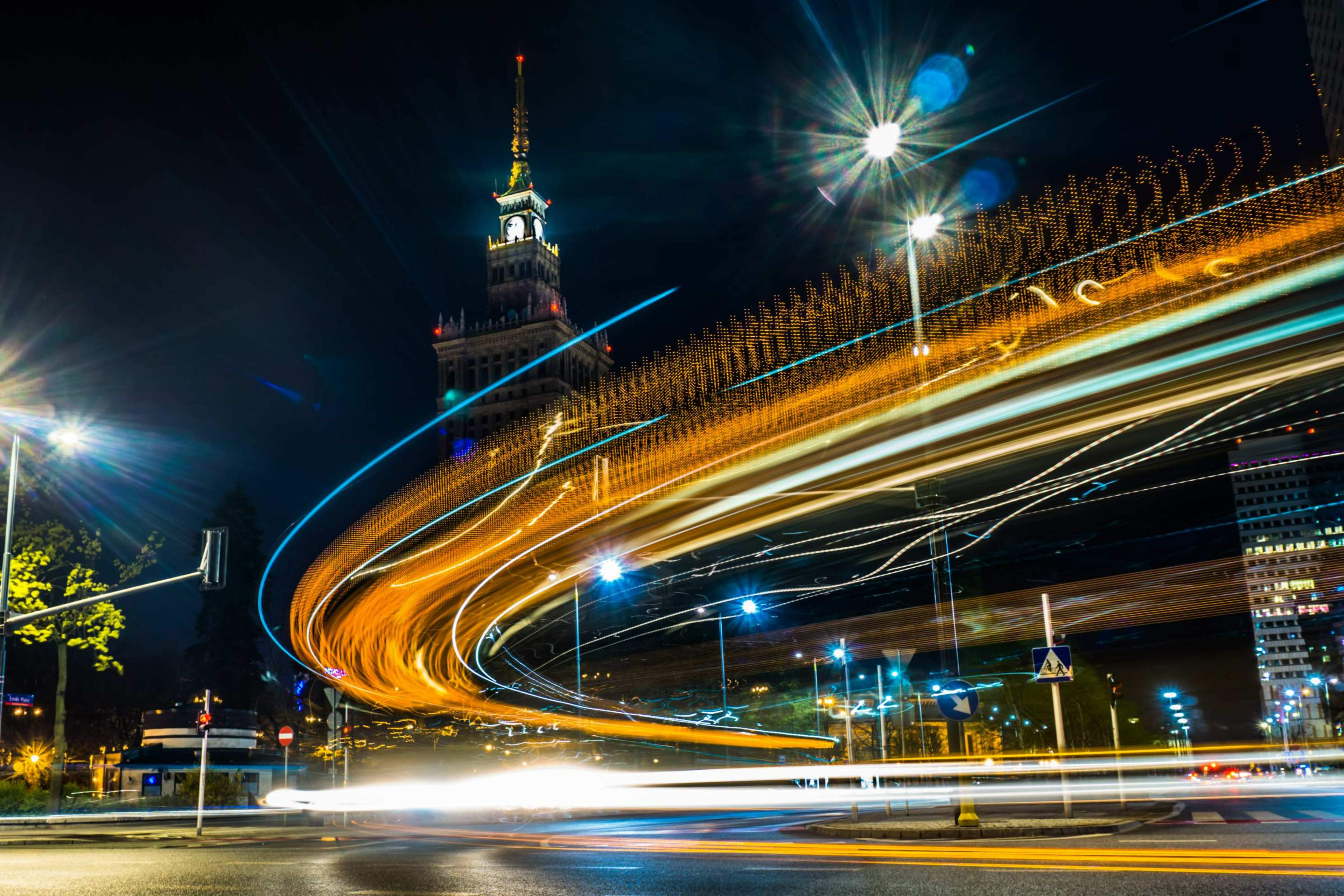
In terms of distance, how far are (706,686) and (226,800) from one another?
19.7 m

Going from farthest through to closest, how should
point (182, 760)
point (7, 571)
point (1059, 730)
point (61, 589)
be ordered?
point (182, 760), point (61, 589), point (7, 571), point (1059, 730)

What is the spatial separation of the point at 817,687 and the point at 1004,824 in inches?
1176

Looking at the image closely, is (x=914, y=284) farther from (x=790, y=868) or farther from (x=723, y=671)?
(x=723, y=671)

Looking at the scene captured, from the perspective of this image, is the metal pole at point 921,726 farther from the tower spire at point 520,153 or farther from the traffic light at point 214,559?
the tower spire at point 520,153

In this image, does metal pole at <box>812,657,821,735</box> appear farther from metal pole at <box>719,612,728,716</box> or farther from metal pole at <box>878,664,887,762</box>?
metal pole at <box>878,664,887,762</box>

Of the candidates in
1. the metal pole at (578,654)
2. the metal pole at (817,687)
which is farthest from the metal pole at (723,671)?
the metal pole at (578,654)

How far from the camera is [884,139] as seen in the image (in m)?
18.4

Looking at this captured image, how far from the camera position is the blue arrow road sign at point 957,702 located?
58.4ft

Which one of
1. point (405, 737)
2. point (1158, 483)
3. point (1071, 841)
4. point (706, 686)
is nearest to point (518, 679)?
point (405, 737)

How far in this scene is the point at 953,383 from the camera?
67.6 feet

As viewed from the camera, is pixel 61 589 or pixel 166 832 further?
pixel 61 589

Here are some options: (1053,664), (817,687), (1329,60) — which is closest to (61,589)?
(817,687)

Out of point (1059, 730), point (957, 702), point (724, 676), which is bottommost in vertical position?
point (1059, 730)

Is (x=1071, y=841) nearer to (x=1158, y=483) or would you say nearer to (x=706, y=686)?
(x=1158, y=483)
